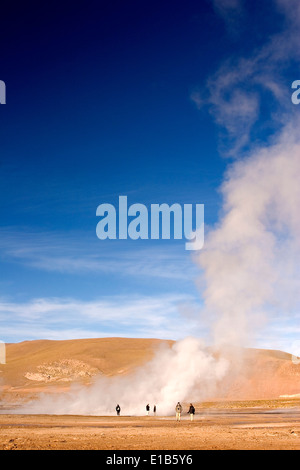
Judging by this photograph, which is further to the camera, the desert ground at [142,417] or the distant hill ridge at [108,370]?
the distant hill ridge at [108,370]

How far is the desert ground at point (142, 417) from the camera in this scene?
23125 millimetres

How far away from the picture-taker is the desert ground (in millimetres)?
23125

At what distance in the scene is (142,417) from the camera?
51094mm

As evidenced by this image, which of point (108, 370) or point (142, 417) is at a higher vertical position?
point (108, 370)

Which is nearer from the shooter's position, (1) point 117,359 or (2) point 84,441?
(2) point 84,441

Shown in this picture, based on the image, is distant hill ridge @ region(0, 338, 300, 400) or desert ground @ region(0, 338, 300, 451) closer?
desert ground @ region(0, 338, 300, 451)

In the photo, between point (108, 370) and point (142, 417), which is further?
Answer: point (108, 370)
